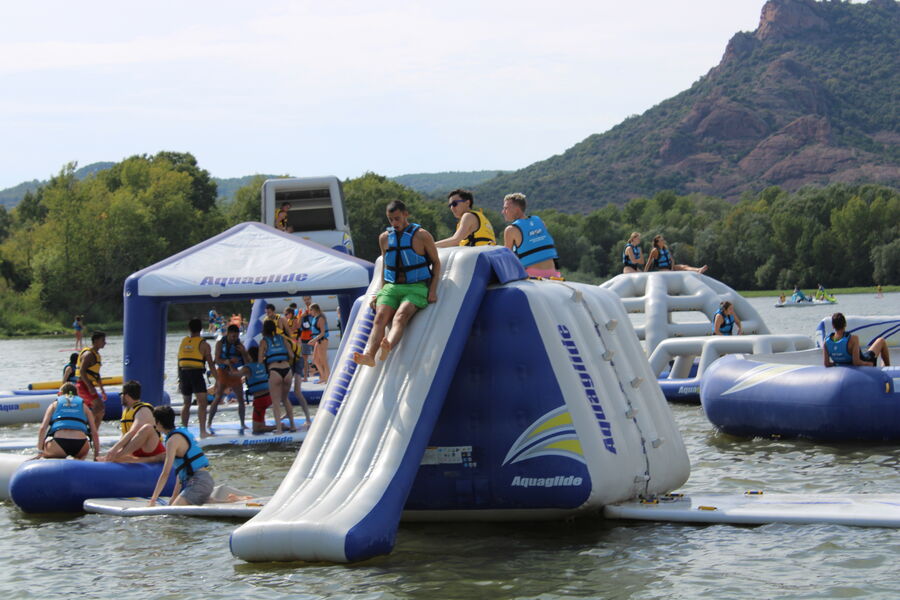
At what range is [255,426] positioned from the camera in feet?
45.3

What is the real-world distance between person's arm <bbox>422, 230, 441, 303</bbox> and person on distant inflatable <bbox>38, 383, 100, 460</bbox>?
170 inches

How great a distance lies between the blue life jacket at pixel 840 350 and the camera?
12516 millimetres

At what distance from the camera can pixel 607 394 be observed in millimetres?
8359

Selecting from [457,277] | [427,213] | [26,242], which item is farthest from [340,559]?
[427,213]

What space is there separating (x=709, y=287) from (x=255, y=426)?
29.6 feet

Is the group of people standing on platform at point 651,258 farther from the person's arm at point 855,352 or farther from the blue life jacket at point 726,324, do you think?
the person's arm at point 855,352

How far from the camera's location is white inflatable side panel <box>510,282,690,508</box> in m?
8.11

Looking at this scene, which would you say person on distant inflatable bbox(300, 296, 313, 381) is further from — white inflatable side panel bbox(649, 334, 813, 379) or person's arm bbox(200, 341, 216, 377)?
person's arm bbox(200, 341, 216, 377)

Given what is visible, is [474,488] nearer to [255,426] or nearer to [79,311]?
[255,426]

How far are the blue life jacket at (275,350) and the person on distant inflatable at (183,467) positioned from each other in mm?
3836

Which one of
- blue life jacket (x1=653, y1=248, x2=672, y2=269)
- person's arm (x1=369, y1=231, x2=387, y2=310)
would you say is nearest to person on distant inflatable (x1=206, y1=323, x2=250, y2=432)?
person's arm (x1=369, y1=231, x2=387, y2=310)

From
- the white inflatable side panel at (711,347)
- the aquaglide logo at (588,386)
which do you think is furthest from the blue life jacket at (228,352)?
the aquaglide logo at (588,386)

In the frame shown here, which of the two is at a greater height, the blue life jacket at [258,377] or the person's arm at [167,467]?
the blue life jacket at [258,377]

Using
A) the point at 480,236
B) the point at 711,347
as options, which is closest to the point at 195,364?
the point at 480,236
